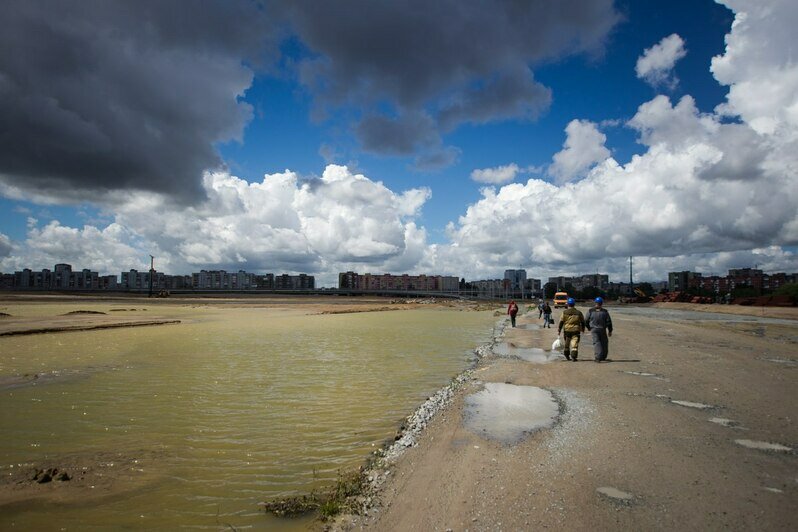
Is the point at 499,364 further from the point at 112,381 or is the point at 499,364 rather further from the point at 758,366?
the point at 112,381

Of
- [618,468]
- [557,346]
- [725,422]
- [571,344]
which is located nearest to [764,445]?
[725,422]

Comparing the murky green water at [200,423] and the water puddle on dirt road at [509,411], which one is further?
the water puddle on dirt road at [509,411]

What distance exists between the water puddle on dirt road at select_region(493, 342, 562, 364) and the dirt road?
526cm

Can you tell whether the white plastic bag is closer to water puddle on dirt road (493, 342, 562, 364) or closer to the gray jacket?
water puddle on dirt road (493, 342, 562, 364)

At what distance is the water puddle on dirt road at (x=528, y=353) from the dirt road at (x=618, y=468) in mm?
5262

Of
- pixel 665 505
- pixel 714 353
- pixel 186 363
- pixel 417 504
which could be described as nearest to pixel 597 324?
pixel 714 353

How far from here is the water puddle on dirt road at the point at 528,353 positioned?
50.1 ft

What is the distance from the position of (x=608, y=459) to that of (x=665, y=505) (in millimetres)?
1239

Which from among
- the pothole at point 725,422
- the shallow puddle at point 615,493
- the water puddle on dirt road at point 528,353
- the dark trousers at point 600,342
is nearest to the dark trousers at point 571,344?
the dark trousers at point 600,342

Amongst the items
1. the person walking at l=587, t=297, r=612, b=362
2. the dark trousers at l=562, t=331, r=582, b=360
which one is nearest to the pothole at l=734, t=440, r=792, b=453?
the person walking at l=587, t=297, r=612, b=362

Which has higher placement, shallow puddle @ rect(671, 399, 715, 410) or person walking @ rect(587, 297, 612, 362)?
person walking @ rect(587, 297, 612, 362)

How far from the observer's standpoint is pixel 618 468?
5203mm

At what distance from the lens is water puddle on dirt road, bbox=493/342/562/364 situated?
1527 centimetres

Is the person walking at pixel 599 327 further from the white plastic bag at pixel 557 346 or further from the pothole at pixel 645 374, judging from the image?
the white plastic bag at pixel 557 346
